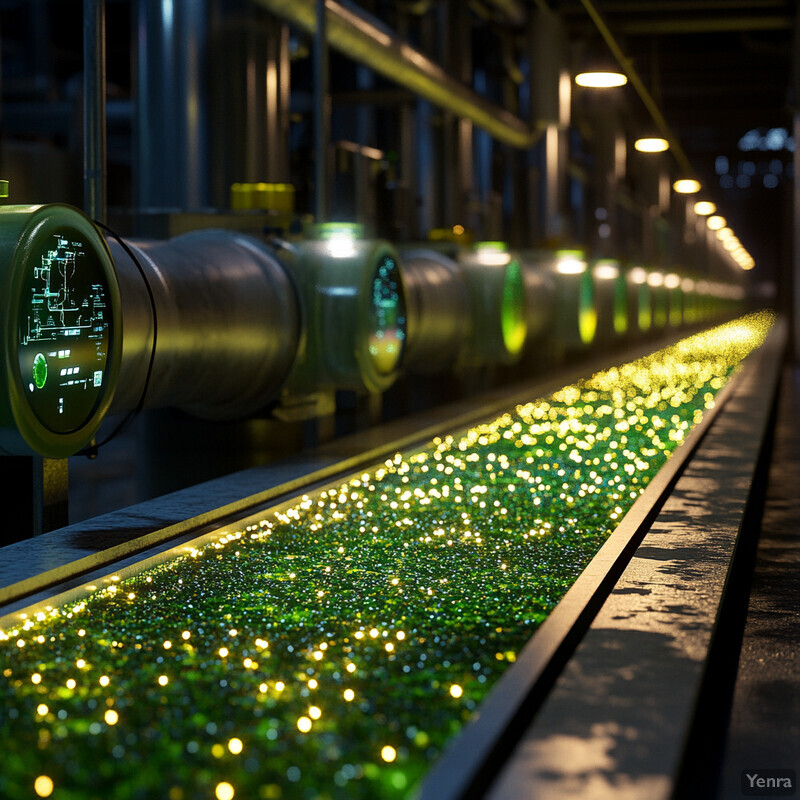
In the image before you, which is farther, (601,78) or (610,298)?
(610,298)

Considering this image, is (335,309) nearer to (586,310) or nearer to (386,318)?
(386,318)

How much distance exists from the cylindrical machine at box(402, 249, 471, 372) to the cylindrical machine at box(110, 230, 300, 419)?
8.58 ft

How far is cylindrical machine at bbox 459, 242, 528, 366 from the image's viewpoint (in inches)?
A: 396

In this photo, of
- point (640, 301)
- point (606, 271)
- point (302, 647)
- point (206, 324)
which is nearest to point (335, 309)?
point (206, 324)

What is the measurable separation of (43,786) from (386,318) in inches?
199

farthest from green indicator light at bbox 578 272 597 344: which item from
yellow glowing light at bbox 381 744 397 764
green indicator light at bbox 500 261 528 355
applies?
yellow glowing light at bbox 381 744 397 764

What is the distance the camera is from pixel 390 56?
8695 millimetres

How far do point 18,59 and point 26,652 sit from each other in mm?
13041

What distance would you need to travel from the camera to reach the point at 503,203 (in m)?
15.9

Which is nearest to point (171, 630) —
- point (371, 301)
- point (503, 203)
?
point (371, 301)

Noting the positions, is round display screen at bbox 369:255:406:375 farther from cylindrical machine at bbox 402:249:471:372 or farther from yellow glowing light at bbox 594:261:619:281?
yellow glowing light at bbox 594:261:619:281

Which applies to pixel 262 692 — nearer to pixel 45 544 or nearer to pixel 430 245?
pixel 45 544

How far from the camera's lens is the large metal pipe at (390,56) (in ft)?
22.9

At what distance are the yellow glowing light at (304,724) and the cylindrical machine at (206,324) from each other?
7.90ft
